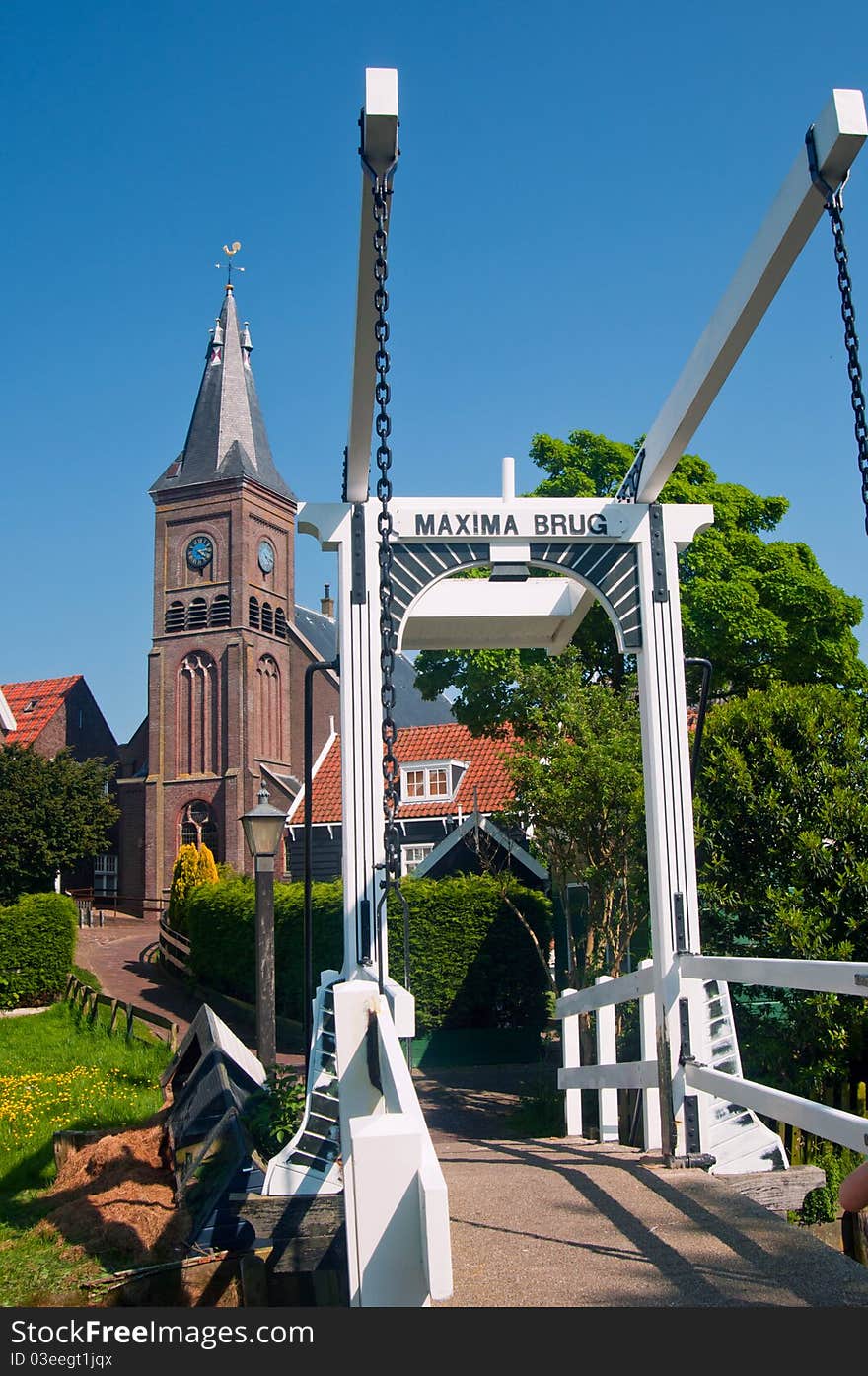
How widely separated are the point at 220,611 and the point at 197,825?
917cm

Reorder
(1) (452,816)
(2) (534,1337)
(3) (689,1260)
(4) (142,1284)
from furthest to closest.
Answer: (1) (452,816)
(4) (142,1284)
(3) (689,1260)
(2) (534,1337)

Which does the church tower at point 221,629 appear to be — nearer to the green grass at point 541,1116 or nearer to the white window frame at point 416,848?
the white window frame at point 416,848

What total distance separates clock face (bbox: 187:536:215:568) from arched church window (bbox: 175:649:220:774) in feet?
13.6

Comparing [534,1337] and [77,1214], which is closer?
[534,1337]

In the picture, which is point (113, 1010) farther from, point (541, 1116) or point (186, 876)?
point (186, 876)

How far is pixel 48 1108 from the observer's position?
12188 mm

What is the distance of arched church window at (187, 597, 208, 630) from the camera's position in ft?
163

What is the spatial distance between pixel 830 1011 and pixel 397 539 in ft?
16.3

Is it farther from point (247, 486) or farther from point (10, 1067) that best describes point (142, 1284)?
point (247, 486)

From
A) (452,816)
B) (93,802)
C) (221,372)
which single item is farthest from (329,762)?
→ (221,372)

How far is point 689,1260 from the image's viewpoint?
153 inches

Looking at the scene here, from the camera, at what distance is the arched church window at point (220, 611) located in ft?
162

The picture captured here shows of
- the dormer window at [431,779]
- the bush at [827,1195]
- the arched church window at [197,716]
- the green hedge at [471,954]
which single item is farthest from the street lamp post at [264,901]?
the arched church window at [197,716]

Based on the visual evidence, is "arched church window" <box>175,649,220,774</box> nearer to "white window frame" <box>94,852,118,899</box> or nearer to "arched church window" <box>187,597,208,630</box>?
"arched church window" <box>187,597,208,630</box>
